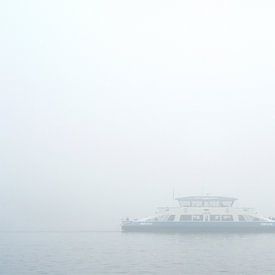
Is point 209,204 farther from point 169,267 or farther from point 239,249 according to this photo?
point 169,267

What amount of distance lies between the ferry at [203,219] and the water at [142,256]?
→ 26.3 ft

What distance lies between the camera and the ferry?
54.1 m

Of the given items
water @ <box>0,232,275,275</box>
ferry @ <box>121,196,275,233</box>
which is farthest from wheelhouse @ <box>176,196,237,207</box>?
water @ <box>0,232,275,275</box>

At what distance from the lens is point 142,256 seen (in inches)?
1303

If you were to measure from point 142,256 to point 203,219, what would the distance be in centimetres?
2241

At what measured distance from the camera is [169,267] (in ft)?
94.1

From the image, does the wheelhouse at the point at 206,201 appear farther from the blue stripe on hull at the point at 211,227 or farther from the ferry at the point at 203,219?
the blue stripe on hull at the point at 211,227

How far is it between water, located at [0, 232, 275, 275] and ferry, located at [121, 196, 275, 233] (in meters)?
8.03

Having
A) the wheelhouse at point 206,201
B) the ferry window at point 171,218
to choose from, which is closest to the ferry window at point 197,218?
the wheelhouse at point 206,201

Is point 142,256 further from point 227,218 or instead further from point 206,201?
point 206,201

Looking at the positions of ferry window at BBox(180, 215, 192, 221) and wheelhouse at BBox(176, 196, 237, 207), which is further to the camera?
wheelhouse at BBox(176, 196, 237, 207)

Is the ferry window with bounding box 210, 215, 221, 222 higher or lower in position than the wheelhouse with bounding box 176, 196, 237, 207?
lower

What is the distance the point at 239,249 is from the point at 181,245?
4.64 meters

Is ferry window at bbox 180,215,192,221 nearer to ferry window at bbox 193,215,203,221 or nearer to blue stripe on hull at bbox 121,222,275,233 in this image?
ferry window at bbox 193,215,203,221
